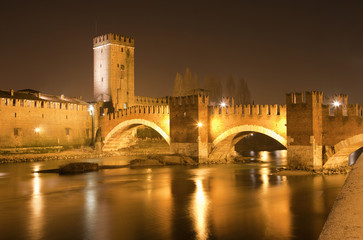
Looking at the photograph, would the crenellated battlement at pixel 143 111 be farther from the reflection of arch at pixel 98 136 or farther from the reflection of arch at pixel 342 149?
the reflection of arch at pixel 342 149

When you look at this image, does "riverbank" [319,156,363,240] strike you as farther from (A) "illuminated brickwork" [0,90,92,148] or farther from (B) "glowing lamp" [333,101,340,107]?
(A) "illuminated brickwork" [0,90,92,148]

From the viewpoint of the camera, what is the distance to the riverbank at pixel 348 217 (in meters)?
3.84

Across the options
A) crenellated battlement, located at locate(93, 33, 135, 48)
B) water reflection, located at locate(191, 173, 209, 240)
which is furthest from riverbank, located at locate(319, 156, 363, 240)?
crenellated battlement, located at locate(93, 33, 135, 48)

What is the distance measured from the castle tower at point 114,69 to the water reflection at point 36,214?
21.1 metres

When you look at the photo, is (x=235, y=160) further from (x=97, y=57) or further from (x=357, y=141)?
(x=97, y=57)

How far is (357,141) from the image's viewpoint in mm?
14352

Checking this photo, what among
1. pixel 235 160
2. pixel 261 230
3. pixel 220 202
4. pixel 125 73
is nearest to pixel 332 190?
pixel 220 202

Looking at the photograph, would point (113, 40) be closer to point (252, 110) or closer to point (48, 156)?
point (48, 156)

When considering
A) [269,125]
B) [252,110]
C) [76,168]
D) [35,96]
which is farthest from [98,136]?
[269,125]

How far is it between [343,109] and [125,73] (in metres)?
23.2

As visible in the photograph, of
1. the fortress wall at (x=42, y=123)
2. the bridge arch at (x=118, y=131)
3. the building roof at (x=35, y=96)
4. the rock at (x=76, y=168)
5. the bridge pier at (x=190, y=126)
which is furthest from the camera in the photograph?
the building roof at (x=35, y=96)

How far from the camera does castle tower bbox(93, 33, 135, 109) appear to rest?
34.0 m

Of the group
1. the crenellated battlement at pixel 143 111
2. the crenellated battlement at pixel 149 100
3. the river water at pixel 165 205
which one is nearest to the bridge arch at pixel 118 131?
the crenellated battlement at pixel 143 111

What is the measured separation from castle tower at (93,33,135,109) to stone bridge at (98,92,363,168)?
29.4ft
